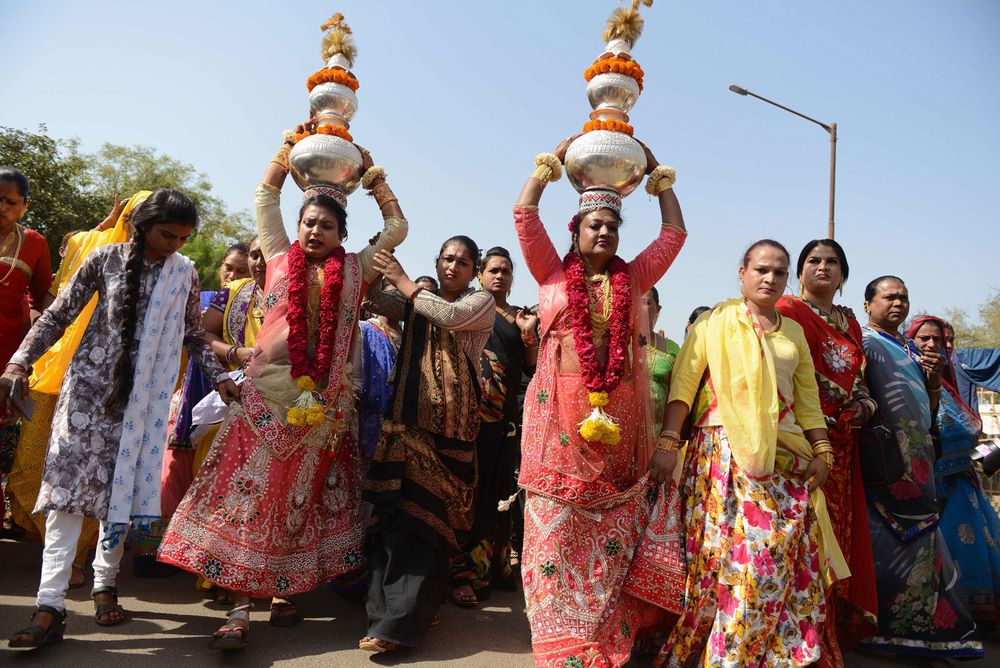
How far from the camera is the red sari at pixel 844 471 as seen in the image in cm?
401

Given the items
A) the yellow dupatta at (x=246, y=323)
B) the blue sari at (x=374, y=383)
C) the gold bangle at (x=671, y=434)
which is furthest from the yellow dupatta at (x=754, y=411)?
the yellow dupatta at (x=246, y=323)

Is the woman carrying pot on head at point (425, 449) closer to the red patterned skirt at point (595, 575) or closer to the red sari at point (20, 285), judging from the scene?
the red patterned skirt at point (595, 575)

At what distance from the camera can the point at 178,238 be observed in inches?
152

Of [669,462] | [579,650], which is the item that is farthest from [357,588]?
A: [669,462]

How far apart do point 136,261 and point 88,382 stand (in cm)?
68

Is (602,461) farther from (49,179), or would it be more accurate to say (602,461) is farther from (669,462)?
(49,179)

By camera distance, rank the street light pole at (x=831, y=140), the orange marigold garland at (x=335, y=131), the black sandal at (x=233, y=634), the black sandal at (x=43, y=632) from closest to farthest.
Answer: the black sandal at (x=43, y=632)
the black sandal at (x=233, y=634)
the orange marigold garland at (x=335, y=131)
the street light pole at (x=831, y=140)

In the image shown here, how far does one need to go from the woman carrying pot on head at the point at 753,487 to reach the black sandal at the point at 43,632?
294cm

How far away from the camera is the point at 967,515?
15.8 ft

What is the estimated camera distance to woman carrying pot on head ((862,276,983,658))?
13.4 feet

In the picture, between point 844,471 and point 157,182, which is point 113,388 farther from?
point 157,182

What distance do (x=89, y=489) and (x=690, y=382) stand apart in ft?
10.3

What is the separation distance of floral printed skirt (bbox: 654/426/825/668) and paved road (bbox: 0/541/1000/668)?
1.74ft

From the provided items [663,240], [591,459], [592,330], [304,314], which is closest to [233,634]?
[304,314]
